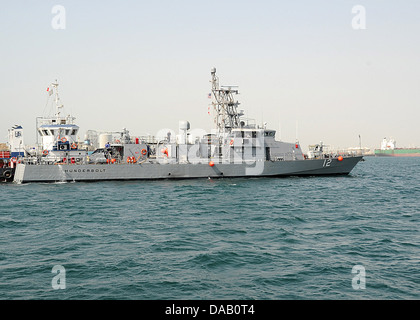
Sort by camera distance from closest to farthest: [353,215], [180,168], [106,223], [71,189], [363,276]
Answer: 1. [363,276]
2. [106,223]
3. [353,215]
4. [71,189]
5. [180,168]

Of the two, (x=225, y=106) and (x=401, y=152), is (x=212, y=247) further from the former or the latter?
(x=401, y=152)

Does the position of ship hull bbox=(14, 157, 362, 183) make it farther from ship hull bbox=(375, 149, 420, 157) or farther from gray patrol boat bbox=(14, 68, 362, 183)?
ship hull bbox=(375, 149, 420, 157)

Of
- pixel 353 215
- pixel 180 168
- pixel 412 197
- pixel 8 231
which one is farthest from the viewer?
pixel 180 168

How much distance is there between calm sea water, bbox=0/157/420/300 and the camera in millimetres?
10109

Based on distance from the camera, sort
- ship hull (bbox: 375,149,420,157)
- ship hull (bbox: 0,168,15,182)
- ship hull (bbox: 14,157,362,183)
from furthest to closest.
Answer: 1. ship hull (bbox: 375,149,420,157)
2. ship hull (bbox: 0,168,15,182)
3. ship hull (bbox: 14,157,362,183)

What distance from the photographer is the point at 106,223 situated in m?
19.2

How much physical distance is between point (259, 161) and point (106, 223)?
1056 inches

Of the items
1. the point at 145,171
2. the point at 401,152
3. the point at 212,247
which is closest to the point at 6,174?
the point at 145,171

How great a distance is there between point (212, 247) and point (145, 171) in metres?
28.8

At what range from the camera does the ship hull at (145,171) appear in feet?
135

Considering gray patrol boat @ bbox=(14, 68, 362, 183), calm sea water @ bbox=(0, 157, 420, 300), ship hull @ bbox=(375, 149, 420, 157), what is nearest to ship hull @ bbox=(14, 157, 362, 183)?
gray patrol boat @ bbox=(14, 68, 362, 183)

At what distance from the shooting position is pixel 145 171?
4188 centimetres

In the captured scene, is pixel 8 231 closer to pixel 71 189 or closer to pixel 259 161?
pixel 71 189
